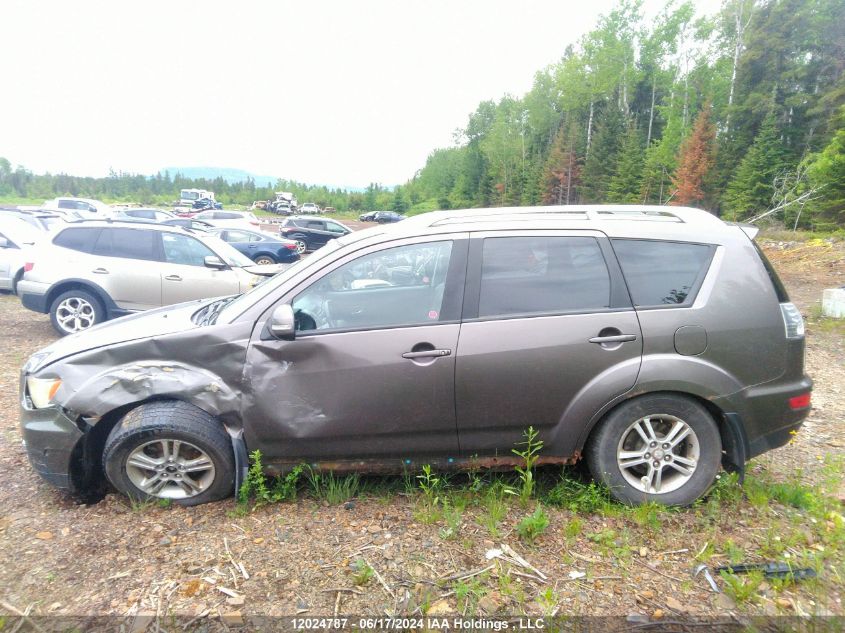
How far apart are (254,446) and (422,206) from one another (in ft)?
257

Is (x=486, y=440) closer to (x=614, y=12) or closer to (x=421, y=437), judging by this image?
(x=421, y=437)

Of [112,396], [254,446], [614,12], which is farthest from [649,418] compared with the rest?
[614,12]

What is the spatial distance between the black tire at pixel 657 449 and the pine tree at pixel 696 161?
4158 centimetres

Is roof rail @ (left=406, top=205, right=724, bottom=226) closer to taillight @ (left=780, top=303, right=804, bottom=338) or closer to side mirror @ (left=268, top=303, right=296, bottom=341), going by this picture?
taillight @ (left=780, top=303, right=804, bottom=338)

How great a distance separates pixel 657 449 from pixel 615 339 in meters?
0.72

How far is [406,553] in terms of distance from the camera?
9.64 feet

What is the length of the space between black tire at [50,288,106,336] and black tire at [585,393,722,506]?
7453 millimetres

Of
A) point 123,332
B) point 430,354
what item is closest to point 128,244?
point 123,332

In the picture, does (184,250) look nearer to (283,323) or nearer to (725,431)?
(283,323)

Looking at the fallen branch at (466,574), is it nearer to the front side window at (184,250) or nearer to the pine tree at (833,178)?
the front side window at (184,250)

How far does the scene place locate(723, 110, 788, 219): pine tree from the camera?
121ft

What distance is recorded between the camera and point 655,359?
10.4 feet

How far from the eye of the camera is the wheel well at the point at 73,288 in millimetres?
7809

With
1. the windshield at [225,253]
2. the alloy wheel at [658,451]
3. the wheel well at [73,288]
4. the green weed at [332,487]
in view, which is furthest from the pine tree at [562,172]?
the green weed at [332,487]
